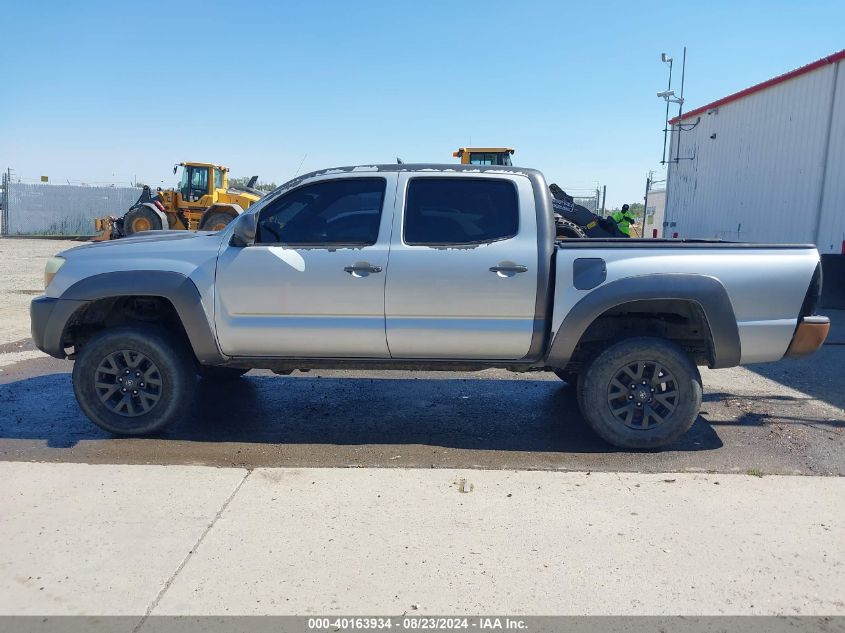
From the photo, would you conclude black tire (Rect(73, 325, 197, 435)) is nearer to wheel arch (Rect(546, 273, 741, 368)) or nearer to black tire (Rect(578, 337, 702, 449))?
wheel arch (Rect(546, 273, 741, 368))

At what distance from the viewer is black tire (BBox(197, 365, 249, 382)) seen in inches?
239

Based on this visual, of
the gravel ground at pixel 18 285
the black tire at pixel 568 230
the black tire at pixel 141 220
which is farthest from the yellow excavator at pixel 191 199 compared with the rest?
the black tire at pixel 568 230

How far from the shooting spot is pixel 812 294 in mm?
4828

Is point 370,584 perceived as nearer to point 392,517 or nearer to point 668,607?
point 392,517

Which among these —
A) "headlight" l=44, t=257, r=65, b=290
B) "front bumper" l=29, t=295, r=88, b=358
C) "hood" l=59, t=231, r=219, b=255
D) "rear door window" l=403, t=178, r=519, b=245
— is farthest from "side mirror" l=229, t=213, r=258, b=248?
"headlight" l=44, t=257, r=65, b=290

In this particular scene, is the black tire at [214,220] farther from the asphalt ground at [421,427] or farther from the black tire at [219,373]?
the black tire at [219,373]

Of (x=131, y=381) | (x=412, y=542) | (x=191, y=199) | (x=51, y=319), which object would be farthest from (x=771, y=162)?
(x=191, y=199)

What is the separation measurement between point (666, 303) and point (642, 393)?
0.67 m

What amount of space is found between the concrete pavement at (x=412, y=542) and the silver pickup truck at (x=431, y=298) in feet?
2.46

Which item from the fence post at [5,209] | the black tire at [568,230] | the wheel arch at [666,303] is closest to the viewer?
the wheel arch at [666,303]

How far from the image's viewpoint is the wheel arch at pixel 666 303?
4.75 m

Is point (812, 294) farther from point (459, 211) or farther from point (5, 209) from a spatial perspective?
point (5, 209)

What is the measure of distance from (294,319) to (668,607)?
121 inches

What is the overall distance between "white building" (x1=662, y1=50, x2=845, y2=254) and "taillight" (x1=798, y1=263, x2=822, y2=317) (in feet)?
32.6
